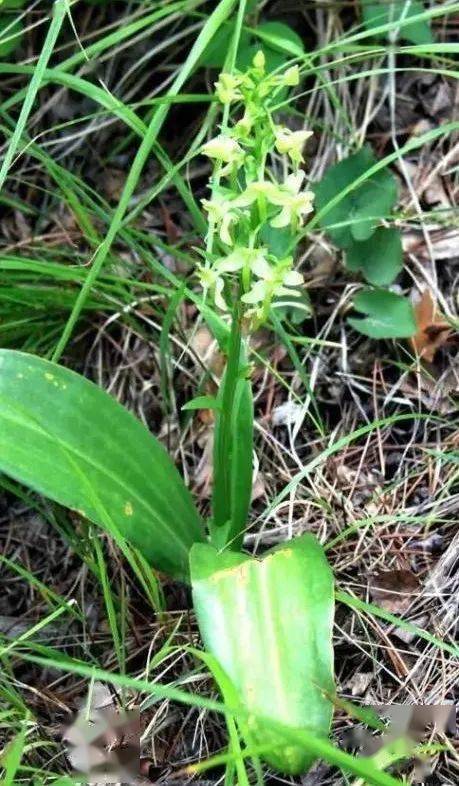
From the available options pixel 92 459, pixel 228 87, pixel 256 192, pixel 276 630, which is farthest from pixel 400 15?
pixel 276 630

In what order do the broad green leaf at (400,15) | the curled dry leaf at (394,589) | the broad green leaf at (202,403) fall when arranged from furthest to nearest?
the broad green leaf at (400,15)
the curled dry leaf at (394,589)
the broad green leaf at (202,403)

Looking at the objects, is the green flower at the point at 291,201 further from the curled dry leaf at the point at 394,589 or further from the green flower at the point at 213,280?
the curled dry leaf at the point at 394,589

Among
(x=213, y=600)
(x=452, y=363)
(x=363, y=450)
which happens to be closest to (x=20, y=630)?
(x=213, y=600)

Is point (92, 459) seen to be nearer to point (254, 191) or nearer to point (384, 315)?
point (254, 191)

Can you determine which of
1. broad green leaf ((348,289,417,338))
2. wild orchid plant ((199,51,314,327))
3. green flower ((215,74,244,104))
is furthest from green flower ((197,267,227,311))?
broad green leaf ((348,289,417,338))

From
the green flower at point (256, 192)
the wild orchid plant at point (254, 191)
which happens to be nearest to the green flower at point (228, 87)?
the wild orchid plant at point (254, 191)

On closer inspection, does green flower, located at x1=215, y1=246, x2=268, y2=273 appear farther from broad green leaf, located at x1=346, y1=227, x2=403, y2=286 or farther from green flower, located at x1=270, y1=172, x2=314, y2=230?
broad green leaf, located at x1=346, y1=227, x2=403, y2=286
